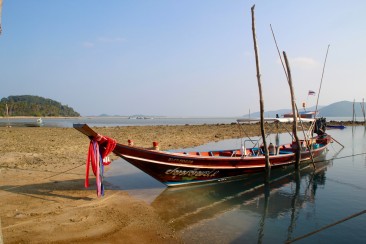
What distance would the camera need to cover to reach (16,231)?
736 centimetres

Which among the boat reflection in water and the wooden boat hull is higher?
the wooden boat hull

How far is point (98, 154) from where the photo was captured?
10.3 meters

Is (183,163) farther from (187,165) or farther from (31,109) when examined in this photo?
(31,109)

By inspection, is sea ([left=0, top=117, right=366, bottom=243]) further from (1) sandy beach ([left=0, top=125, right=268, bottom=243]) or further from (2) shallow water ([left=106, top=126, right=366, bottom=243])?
(1) sandy beach ([left=0, top=125, right=268, bottom=243])

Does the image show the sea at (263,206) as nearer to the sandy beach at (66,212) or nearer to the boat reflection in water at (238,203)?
the boat reflection in water at (238,203)

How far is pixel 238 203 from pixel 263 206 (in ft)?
3.27

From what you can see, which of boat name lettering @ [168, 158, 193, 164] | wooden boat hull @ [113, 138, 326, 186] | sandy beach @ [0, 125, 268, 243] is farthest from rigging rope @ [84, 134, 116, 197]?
boat name lettering @ [168, 158, 193, 164]

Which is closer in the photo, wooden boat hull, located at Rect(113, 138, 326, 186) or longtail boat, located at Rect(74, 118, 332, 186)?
longtail boat, located at Rect(74, 118, 332, 186)

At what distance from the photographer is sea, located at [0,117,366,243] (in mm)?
8359

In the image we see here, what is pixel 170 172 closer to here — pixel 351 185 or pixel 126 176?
pixel 126 176

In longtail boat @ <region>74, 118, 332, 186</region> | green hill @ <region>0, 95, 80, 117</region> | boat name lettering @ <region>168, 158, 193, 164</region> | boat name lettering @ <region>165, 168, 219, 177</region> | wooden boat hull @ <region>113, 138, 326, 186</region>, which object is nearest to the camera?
longtail boat @ <region>74, 118, 332, 186</region>

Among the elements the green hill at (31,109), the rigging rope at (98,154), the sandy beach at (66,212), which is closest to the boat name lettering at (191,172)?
the sandy beach at (66,212)

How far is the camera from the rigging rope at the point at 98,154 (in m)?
10.1

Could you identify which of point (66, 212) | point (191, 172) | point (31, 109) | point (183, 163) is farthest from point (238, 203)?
point (31, 109)
